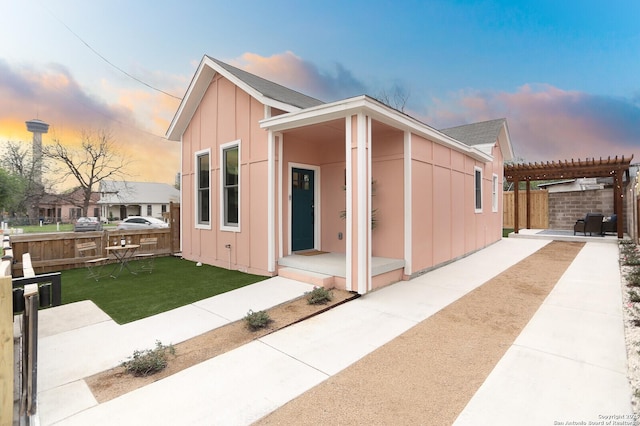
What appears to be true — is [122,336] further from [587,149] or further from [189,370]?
[587,149]

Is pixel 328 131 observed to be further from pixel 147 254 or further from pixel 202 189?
pixel 147 254

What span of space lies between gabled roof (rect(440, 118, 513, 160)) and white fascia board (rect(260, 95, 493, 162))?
241 inches

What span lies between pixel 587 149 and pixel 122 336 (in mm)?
35362

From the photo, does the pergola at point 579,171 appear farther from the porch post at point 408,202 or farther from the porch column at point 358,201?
the porch column at point 358,201

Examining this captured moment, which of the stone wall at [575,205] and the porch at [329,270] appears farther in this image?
the stone wall at [575,205]

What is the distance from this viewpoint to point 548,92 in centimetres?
2420

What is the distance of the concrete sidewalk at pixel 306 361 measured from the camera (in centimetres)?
233

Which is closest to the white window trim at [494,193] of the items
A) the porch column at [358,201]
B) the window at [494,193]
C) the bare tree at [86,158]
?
the window at [494,193]

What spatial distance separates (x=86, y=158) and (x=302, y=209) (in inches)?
973

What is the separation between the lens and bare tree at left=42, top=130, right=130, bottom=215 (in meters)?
23.4

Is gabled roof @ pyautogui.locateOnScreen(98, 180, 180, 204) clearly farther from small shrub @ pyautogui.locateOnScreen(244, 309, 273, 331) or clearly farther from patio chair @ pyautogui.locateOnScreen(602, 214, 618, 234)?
patio chair @ pyautogui.locateOnScreen(602, 214, 618, 234)

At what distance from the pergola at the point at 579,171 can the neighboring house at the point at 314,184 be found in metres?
6.19

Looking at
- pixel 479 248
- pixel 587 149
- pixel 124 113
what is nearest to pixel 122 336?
pixel 479 248

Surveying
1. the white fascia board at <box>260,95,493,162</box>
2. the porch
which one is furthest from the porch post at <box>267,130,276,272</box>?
the white fascia board at <box>260,95,493,162</box>
